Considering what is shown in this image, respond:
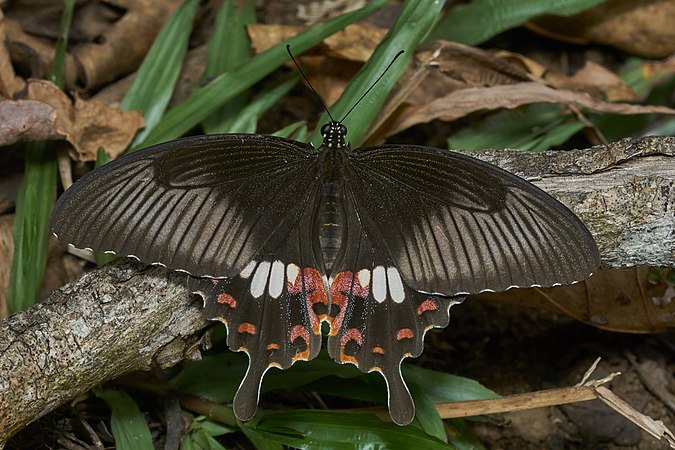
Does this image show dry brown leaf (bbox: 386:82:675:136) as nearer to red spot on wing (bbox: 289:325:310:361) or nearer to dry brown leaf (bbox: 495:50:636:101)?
dry brown leaf (bbox: 495:50:636:101)

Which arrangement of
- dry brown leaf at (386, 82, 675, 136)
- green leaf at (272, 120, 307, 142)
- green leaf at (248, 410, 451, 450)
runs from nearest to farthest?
green leaf at (248, 410, 451, 450) → green leaf at (272, 120, 307, 142) → dry brown leaf at (386, 82, 675, 136)

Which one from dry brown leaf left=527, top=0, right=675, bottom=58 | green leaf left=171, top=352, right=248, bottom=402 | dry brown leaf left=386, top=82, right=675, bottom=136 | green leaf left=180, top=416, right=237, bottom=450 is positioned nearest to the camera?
green leaf left=180, top=416, right=237, bottom=450

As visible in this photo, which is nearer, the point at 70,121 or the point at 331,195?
the point at 331,195

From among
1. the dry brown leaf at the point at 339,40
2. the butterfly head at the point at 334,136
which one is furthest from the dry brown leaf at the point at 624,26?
the butterfly head at the point at 334,136

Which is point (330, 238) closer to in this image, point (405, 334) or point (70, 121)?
point (405, 334)

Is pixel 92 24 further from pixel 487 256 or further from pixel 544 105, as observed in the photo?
pixel 487 256

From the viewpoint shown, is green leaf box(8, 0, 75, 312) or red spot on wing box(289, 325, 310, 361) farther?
green leaf box(8, 0, 75, 312)

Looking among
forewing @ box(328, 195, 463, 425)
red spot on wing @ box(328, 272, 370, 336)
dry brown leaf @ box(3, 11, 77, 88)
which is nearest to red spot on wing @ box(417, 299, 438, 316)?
forewing @ box(328, 195, 463, 425)

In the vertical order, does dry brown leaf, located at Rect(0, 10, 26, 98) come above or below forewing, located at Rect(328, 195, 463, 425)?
above

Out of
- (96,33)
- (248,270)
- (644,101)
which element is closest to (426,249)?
(248,270)
